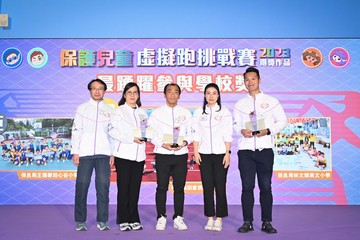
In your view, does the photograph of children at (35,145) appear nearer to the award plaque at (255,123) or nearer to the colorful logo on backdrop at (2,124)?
the colorful logo on backdrop at (2,124)

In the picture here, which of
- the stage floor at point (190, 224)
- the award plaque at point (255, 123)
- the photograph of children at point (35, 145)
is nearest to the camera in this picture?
the stage floor at point (190, 224)

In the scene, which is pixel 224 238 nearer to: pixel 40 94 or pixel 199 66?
pixel 199 66

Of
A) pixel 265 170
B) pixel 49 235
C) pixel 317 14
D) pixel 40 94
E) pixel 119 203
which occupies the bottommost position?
pixel 49 235

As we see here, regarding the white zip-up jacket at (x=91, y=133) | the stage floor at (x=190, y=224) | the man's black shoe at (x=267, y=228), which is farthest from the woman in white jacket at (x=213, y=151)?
the white zip-up jacket at (x=91, y=133)

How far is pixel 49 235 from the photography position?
2.79 m

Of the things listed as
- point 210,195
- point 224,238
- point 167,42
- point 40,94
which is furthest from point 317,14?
point 40,94

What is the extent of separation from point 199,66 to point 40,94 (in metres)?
1.97

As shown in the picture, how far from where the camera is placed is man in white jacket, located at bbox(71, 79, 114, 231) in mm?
2967

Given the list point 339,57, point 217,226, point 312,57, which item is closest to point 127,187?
point 217,226

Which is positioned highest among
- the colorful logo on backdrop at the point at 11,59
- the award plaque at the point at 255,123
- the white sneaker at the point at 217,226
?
the colorful logo on backdrop at the point at 11,59

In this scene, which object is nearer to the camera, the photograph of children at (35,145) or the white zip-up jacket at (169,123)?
the white zip-up jacket at (169,123)

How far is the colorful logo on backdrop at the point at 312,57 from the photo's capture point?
13.9 feet

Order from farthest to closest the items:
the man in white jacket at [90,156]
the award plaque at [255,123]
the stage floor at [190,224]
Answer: the man in white jacket at [90,156] < the award plaque at [255,123] < the stage floor at [190,224]

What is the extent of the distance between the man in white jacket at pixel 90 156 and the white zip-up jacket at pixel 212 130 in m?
0.79
